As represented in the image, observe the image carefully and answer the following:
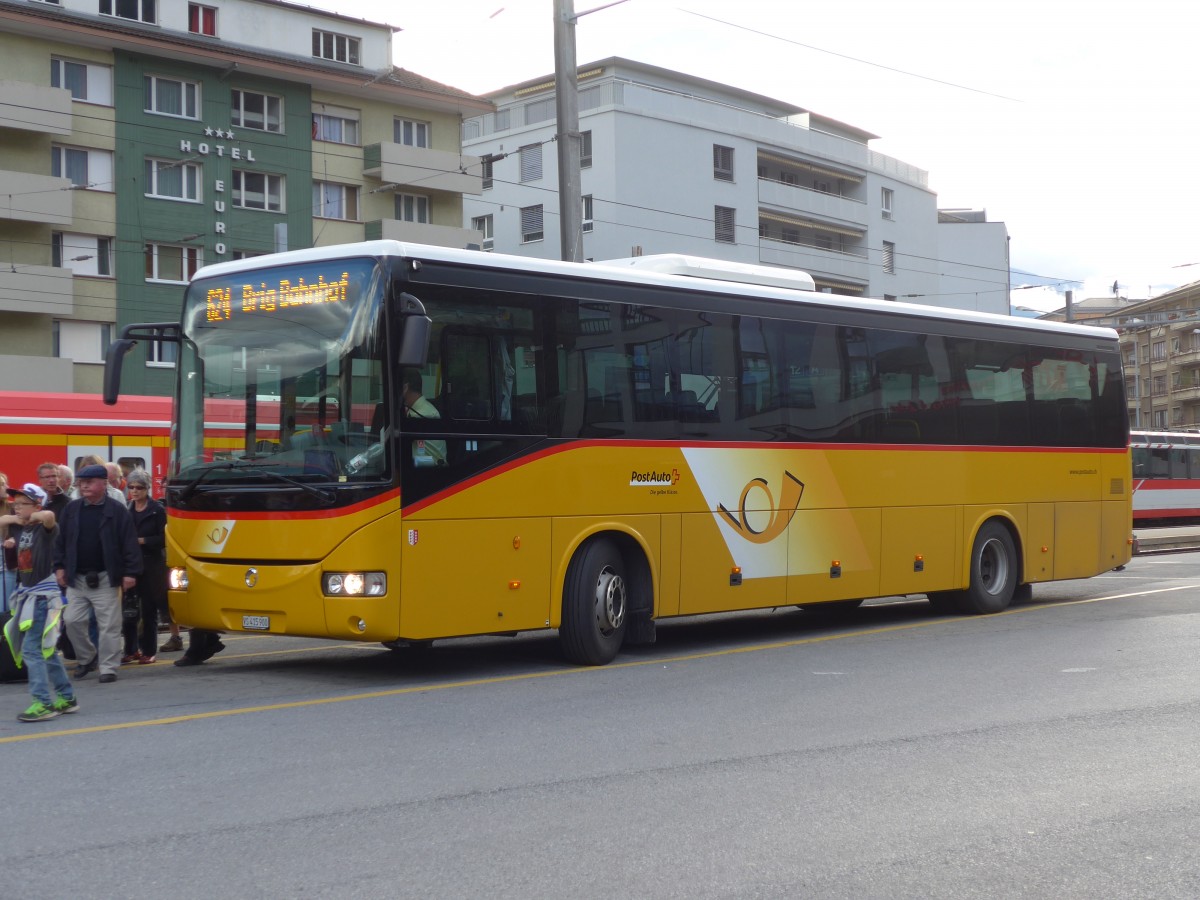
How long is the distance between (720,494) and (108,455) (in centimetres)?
1309

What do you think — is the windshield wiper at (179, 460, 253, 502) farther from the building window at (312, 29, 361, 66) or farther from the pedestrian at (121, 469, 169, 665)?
the building window at (312, 29, 361, 66)

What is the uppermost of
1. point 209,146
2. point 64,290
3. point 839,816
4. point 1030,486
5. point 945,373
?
point 209,146

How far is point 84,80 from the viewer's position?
40.8 metres

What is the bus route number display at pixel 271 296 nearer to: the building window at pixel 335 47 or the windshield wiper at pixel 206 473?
the windshield wiper at pixel 206 473

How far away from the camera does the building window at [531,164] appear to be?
60594 mm

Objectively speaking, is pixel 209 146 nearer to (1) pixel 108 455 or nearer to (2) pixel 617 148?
(2) pixel 617 148

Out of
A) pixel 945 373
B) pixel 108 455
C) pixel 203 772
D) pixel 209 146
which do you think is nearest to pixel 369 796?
pixel 203 772

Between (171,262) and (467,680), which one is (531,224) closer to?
(171,262)

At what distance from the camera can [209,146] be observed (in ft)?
140

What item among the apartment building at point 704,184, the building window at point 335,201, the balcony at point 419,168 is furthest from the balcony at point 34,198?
the apartment building at point 704,184

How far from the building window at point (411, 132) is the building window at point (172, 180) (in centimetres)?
813

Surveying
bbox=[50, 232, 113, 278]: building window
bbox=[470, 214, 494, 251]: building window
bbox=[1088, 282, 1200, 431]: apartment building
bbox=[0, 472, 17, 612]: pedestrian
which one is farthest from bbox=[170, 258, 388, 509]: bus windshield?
bbox=[1088, 282, 1200, 431]: apartment building

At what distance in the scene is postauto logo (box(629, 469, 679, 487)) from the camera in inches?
496

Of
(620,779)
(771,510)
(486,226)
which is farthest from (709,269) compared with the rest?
(486,226)
